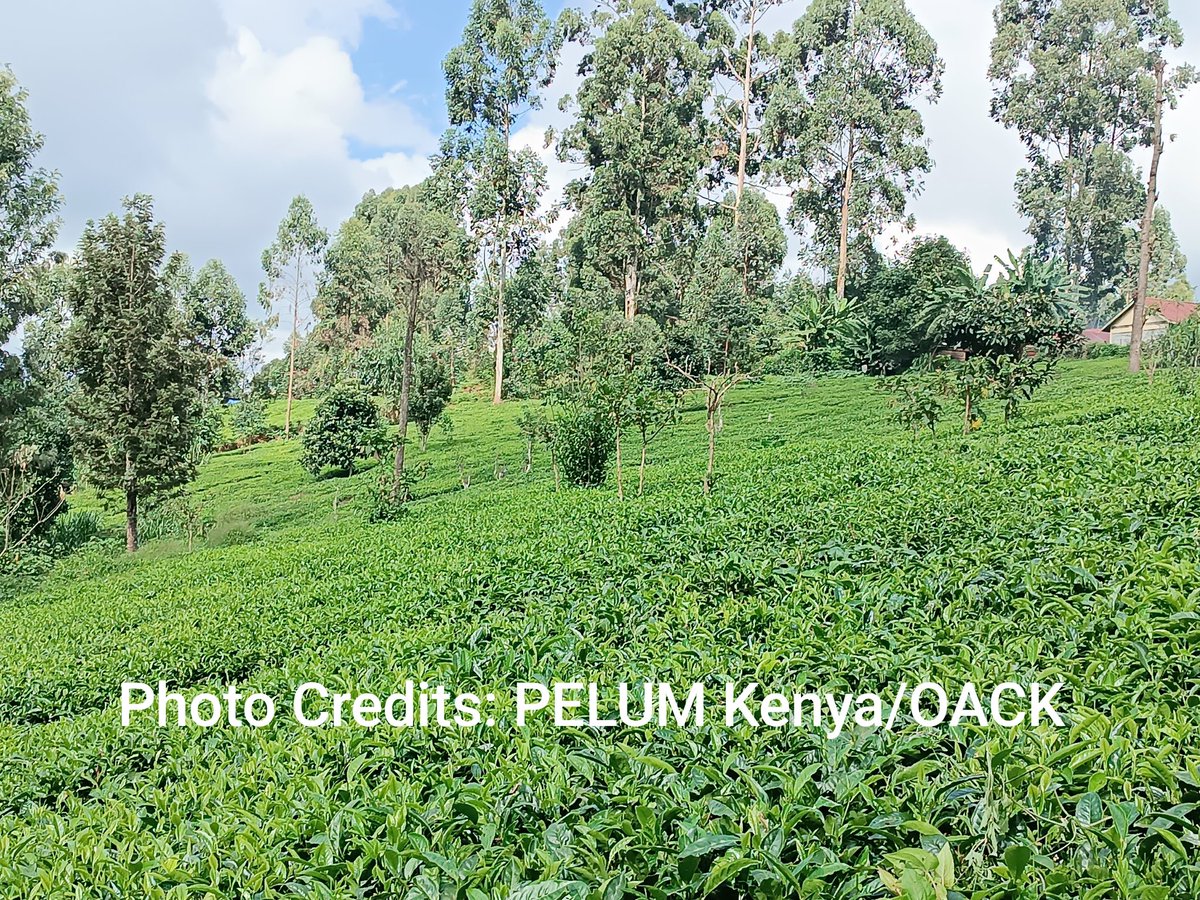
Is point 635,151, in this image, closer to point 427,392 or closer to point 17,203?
point 427,392

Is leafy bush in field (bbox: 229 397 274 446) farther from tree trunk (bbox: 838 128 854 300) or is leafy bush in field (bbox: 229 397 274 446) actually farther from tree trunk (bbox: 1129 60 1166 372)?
tree trunk (bbox: 1129 60 1166 372)

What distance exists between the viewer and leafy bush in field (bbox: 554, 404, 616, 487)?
11.7 meters

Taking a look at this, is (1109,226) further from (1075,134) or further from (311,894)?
(311,894)

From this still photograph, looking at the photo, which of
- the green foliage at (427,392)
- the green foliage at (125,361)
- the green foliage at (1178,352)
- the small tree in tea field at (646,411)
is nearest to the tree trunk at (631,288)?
the green foliage at (427,392)

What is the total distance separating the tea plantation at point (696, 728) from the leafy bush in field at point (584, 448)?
454 cm

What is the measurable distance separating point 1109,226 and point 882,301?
19.8 m

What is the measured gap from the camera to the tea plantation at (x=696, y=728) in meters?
1.71

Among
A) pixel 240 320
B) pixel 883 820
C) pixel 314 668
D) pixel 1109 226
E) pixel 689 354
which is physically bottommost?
pixel 314 668

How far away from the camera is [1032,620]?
2963 mm

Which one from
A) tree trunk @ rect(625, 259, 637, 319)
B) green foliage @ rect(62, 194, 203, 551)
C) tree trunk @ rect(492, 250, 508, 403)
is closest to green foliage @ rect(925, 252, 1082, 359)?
tree trunk @ rect(625, 259, 637, 319)

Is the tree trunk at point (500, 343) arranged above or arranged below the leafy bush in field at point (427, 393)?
above

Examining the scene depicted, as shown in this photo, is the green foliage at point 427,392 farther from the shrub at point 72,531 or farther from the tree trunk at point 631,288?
the tree trunk at point 631,288

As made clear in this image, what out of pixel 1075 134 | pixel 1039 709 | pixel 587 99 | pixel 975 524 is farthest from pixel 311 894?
pixel 1075 134

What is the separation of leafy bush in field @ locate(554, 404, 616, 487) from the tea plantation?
4537 mm
